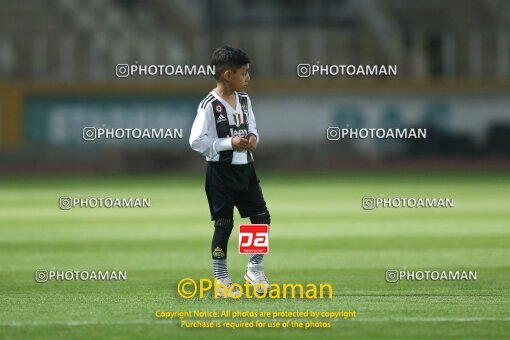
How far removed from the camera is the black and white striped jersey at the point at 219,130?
9508 millimetres

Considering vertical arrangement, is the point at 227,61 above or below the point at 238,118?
above

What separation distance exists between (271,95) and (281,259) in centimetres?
2495

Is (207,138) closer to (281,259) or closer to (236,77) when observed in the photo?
(236,77)

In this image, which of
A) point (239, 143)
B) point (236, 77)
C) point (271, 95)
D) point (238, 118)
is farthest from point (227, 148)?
point (271, 95)

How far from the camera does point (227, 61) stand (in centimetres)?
954

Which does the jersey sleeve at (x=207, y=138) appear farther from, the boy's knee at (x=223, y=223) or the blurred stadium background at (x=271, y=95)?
the blurred stadium background at (x=271, y=95)

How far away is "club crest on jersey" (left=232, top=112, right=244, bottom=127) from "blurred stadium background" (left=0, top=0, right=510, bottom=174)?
1073 inches

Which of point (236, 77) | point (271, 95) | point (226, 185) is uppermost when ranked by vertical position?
point (271, 95)

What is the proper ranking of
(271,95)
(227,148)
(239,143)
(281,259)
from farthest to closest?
(271,95) < (281,259) < (227,148) < (239,143)

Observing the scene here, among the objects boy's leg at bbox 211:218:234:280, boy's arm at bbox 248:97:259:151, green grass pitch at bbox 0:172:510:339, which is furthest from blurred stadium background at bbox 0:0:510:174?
boy's leg at bbox 211:218:234:280

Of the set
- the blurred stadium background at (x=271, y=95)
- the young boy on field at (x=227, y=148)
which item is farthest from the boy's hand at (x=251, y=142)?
the blurred stadium background at (x=271, y=95)

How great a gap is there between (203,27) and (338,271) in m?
30.2

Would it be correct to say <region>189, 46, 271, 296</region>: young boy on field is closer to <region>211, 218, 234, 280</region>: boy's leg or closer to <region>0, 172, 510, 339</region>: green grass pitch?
<region>211, 218, 234, 280</region>: boy's leg

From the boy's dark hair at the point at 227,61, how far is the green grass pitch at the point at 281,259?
1.81 meters
